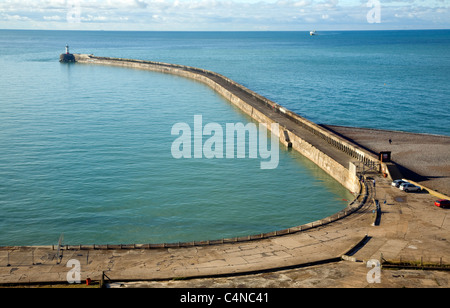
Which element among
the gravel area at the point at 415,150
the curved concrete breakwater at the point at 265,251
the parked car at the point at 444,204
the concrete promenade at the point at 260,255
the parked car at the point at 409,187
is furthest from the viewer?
the gravel area at the point at 415,150

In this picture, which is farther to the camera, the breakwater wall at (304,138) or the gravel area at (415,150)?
the breakwater wall at (304,138)

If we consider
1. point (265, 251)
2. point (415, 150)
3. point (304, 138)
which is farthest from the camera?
point (304, 138)

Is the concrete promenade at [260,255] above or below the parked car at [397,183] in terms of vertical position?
below

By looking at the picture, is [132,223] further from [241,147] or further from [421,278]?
[241,147]

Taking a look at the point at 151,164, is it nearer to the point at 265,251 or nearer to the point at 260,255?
the point at 265,251

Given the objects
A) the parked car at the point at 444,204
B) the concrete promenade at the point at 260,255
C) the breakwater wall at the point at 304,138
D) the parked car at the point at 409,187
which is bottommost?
the concrete promenade at the point at 260,255

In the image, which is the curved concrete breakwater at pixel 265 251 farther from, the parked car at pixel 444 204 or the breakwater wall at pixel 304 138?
the breakwater wall at pixel 304 138

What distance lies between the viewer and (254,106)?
8156 centimetres

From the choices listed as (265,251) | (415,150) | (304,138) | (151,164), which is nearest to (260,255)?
(265,251)

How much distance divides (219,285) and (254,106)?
57.0m

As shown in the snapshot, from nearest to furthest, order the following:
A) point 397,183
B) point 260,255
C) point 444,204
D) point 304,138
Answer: point 260,255, point 444,204, point 397,183, point 304,138

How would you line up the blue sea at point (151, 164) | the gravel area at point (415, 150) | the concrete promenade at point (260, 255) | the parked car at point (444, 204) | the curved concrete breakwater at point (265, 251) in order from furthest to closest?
the gravel area at point (415, 150) → the blue sea at point (151, 164) → the parked car at point (444, 204) → the curved concrete breakwater at point (265, 251) → the concrete promenade at point (260, 255)

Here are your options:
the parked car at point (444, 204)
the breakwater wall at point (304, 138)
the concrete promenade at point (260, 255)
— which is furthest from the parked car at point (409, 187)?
the concrete promenade at point (260, 255)
